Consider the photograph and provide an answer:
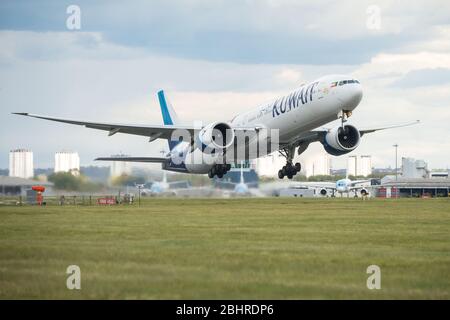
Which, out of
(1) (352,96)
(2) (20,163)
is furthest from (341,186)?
(2) (20,163)

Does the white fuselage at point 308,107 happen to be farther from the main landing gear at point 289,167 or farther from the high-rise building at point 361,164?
the high-rise building at point 361,164

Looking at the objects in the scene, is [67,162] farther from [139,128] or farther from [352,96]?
[352,96]

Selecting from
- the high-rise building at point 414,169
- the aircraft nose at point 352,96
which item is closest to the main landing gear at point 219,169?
the aircraft nose at point 352,96

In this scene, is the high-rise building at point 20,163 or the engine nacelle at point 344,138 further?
the engine nacelle at point 344,138

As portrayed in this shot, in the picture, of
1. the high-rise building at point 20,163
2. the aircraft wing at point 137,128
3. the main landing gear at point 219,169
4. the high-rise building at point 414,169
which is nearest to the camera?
the high-rise building at point 20,163

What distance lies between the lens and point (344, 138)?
5188 cm

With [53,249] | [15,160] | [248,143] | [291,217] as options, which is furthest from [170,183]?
[53,249]

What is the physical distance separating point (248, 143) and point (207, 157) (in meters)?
4.64

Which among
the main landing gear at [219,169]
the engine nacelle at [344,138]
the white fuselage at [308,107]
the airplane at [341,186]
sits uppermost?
the white fuselage at [308,107]

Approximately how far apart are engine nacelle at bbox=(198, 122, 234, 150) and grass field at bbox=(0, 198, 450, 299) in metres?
21.5

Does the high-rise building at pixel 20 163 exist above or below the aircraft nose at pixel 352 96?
below

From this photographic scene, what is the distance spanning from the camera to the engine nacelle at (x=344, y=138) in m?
51.7

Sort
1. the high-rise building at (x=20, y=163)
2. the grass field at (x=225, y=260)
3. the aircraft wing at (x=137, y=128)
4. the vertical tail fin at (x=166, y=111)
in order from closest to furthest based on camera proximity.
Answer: the grass field at (x=225, y=260)
the high-rise building at (x=20, y=163)
the aircraft wing at (x=137, y=128)
the vertical tail fin at (x=166, y=111)

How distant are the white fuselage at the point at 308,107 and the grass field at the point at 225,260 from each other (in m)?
16.8
